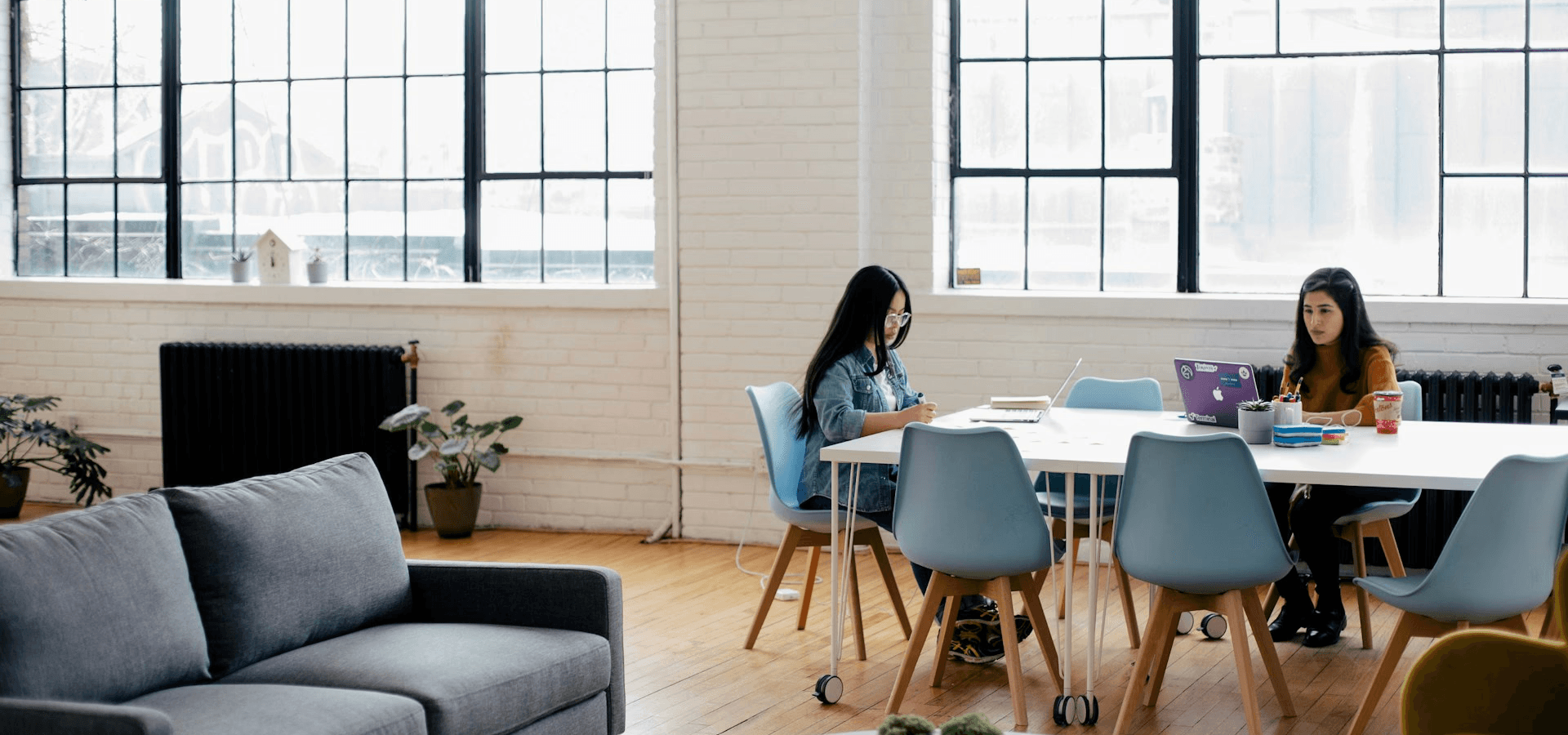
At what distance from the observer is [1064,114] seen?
250 inches

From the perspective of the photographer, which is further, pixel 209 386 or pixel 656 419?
pixel 209 386

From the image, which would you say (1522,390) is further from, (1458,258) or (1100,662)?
(1100,662)

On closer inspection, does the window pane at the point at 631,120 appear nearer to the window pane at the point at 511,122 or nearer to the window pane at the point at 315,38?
the window pane at the point at 511,122

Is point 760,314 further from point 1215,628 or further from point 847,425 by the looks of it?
point 1215,628

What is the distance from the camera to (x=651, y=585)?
5828mm

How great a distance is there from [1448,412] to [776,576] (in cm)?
275

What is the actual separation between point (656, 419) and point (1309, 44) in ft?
10.6

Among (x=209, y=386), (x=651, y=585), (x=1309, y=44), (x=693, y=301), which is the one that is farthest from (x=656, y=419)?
(x=1309, y=44)

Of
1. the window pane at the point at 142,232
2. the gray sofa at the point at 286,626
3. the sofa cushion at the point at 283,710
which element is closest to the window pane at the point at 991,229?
the gray sofa at the point at 286,626

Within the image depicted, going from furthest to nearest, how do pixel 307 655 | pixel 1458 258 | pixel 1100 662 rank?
pixel 1458 258 → pixel 1100 662 → pixel 307 655

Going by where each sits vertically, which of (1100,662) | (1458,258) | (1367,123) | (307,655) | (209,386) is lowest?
(1100,662)

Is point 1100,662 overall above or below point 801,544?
below

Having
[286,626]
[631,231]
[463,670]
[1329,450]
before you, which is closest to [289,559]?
[286,626]

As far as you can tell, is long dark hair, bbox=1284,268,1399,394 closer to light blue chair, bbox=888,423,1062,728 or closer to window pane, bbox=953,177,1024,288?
light blue chair, bbox=888,423,1062,728
